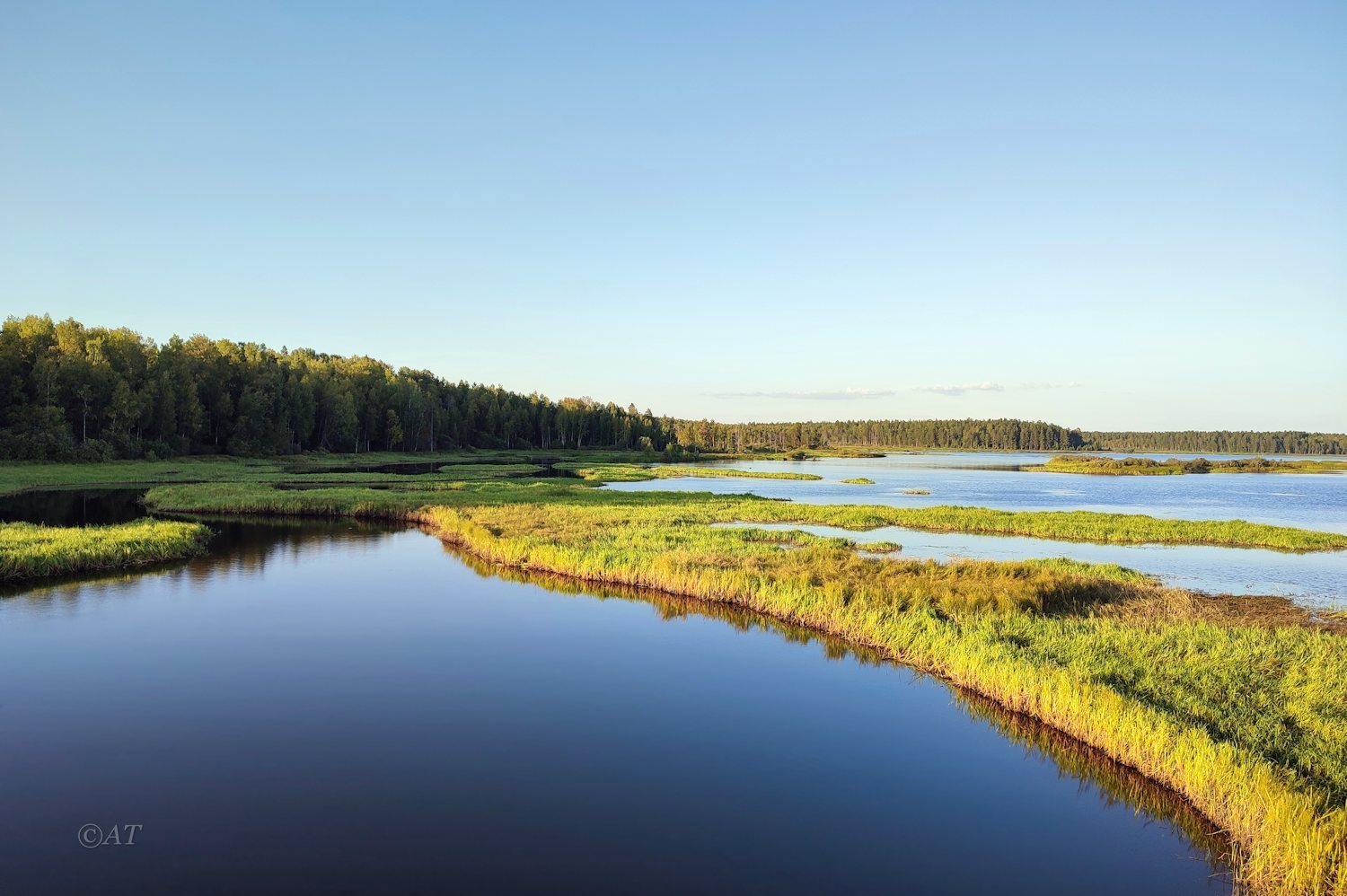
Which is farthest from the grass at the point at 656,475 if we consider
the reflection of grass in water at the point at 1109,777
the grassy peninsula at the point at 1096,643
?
the reflection of grass in water at the point at 1109,777

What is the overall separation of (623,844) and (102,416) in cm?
10160

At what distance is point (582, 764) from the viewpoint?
43.3ft

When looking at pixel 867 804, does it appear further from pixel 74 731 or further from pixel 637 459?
pixel 637 459

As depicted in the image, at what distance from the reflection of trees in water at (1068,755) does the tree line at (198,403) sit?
83.9m

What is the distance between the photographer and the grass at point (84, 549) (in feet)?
90.0

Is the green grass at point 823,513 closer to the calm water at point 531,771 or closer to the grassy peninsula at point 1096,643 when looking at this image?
the grassy peninsula at point 1096,643

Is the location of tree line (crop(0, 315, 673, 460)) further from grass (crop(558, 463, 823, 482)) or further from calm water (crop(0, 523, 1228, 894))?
calm water (crop(0, 523, 1228, 894))

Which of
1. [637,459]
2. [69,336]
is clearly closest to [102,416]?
[69,336]

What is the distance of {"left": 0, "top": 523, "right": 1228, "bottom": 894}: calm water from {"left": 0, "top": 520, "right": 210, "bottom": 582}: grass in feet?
21.5

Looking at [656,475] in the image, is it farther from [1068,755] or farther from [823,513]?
[1068,755]

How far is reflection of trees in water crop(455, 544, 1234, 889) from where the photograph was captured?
11.1m

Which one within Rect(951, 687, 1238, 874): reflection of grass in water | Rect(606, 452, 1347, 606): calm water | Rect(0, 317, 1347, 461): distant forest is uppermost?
Rect(0, 317, 1347, 461): distant forest

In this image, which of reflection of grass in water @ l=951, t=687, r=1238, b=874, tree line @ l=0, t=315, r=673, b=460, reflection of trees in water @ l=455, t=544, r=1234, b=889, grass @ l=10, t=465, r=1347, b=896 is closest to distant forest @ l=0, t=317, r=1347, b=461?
tree line @ l=0, t=315, r=673, b=460

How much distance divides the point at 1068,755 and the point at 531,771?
9.98 metres
